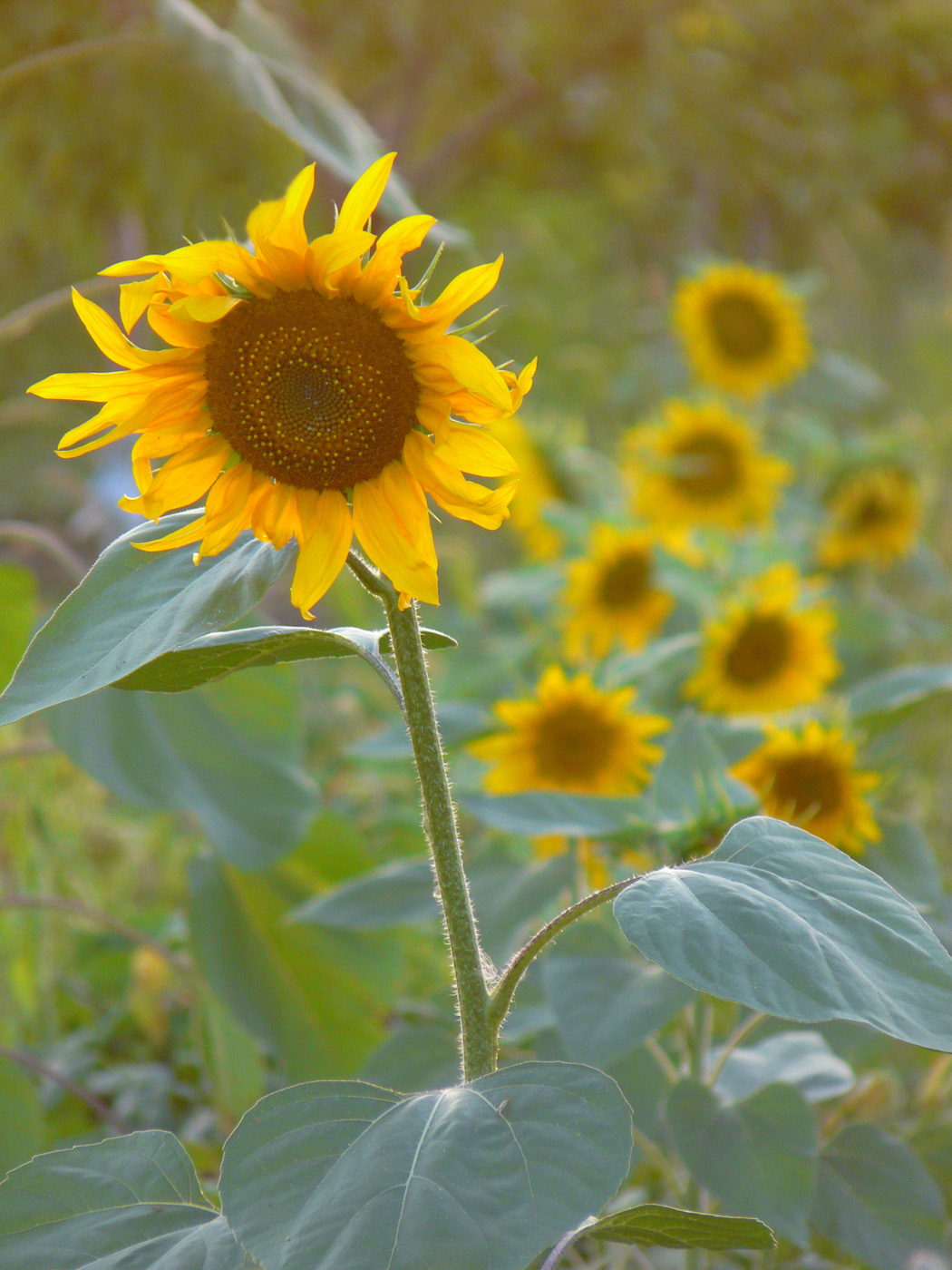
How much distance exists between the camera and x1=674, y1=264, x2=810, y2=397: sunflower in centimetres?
150

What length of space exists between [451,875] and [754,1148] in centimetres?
22

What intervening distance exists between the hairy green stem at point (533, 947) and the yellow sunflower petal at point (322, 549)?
129 mm

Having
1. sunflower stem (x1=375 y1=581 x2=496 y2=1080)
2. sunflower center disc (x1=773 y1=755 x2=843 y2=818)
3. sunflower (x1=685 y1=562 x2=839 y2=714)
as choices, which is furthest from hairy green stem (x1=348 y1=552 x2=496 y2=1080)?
sunflower (x1=685 y1=562 x2=839 y2=714)

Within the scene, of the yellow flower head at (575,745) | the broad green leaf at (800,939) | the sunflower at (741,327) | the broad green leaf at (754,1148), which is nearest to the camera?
the broad green leaf at (800,939)

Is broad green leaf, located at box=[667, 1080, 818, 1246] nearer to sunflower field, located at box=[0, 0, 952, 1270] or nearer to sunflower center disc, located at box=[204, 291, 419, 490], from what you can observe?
sunflower field, located at box=[0, 0, 952, 1270]

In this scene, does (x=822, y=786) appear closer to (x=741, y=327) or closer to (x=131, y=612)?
(x=131, y=612)

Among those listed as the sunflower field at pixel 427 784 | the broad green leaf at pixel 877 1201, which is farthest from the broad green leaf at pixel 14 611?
the broad green leaf at pixel 877 1201

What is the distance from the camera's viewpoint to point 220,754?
2.22 feet

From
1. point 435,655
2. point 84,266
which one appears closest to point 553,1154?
point 435,655

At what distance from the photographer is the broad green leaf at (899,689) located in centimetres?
69

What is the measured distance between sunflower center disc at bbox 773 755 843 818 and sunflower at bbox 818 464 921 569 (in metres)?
0.75

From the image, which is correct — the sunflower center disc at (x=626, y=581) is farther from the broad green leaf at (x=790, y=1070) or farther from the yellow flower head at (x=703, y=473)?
the broad green leaf at (x=790, y=1070)

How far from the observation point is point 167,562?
382 millimetres

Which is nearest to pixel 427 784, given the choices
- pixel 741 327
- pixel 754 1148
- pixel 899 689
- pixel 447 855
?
pixel 447 855
